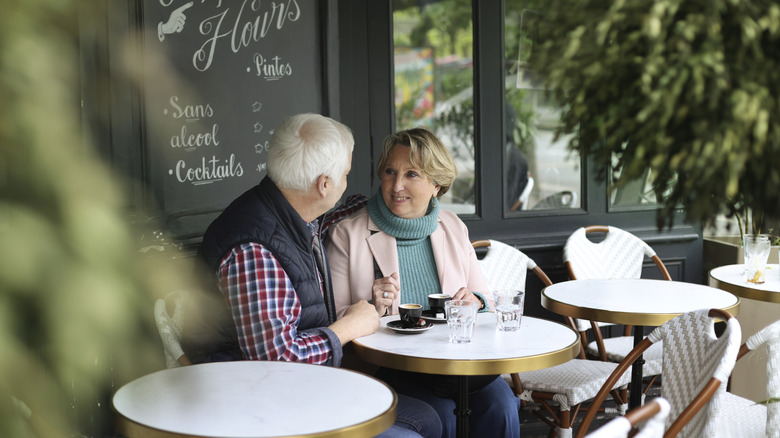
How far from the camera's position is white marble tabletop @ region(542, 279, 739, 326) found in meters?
2.80

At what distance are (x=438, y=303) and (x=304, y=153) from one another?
26.8 inches

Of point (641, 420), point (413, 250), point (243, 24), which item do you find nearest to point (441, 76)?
point (243, 24)

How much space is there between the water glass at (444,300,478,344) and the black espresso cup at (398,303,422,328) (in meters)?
0.16

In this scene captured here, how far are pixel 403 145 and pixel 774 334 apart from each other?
1.42 metres

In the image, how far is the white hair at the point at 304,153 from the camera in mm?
2340

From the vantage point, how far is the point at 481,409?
271cm

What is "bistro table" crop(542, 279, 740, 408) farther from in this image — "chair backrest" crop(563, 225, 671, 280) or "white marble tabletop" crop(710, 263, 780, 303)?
"chair backrest" crop(563, 225, 671, 280)

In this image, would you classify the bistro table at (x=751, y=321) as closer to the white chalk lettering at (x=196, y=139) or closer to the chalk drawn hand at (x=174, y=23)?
the white chalk lettering at (x=196, y=139)

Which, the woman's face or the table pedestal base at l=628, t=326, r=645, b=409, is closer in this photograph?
the woman's face

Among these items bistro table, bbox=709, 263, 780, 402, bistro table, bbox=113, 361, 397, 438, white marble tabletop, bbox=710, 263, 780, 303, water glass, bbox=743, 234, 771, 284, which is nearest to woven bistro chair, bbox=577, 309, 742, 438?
bistro table, bbox=113, 361, 397, 438

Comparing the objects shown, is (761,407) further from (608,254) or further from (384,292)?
(608,254)

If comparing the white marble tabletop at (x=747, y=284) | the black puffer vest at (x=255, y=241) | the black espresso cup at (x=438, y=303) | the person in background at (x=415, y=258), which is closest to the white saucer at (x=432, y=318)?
the black espresso cup at (x=438, y=303)

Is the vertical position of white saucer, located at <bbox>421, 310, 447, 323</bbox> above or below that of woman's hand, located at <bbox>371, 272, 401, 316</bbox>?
below

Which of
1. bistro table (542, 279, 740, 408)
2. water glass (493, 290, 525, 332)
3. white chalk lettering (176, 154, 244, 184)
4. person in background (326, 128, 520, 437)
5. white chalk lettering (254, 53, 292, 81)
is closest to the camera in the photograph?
water glass (493, 290, 525, 332)
